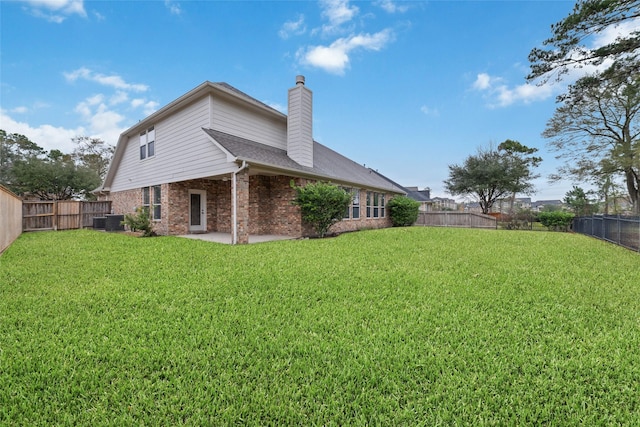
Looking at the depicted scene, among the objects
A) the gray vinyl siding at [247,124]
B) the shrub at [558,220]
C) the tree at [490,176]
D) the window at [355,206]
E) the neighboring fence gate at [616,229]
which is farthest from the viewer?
the tree at [490,176]

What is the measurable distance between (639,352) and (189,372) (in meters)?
4.20

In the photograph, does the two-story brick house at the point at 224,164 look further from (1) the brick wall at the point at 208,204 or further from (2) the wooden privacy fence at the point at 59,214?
(2) the wooden privacy fence at the point at 59,214

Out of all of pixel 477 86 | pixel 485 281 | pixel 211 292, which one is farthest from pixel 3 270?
pixel 477 86

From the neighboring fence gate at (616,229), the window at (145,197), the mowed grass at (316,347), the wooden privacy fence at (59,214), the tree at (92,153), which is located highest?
the tree at (92,153)

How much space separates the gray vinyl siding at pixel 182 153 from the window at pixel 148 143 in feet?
0.80

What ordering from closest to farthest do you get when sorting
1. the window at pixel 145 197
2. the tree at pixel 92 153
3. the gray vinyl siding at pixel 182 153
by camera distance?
the gray vinyl siding at pixel 182 153 → the window at pixel 145 197 → the tree at pixel 92 153

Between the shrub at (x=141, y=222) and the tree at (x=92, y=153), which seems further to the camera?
the tree at (x=92, y=153)

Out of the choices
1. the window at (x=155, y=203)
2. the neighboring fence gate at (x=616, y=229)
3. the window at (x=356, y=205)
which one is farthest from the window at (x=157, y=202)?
the neighboring fence gate at (x=616, y=229)

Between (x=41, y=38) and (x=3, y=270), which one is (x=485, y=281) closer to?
(x=3, y=270)

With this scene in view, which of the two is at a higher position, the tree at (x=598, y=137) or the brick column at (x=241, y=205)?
the tree at (x=598, y=137)

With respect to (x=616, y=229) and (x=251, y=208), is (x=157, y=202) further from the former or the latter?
(x=616, y=229)

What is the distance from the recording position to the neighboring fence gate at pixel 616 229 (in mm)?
9398

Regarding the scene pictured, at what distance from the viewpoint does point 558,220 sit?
700 inches

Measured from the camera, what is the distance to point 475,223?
21.0 m
